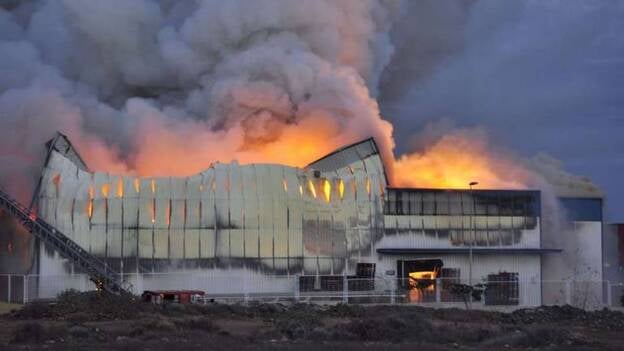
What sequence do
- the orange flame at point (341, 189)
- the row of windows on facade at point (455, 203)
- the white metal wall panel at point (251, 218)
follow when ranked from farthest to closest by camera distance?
1. the row of windows on facade at point (455, 203)
2. the orange flame at point (341, 189)
3. the white metal wall panel at point (251, 218)

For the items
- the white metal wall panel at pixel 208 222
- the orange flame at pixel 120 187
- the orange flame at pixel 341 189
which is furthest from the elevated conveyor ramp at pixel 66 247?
the orange flame at pixel 341 189

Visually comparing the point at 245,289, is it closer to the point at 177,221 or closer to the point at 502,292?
the point at 177,221

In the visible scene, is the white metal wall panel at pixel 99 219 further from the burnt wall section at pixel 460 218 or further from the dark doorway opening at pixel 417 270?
the dark doorway opening at pixel 417 270

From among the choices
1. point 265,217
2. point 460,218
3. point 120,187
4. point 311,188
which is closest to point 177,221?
point 120,187

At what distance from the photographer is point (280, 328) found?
38.5 metres

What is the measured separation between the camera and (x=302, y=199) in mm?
68188

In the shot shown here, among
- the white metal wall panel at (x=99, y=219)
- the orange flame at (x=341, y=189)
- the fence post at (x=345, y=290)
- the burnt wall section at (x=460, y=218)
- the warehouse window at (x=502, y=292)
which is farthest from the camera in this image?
the burnt wall section at (x=460, y=218)

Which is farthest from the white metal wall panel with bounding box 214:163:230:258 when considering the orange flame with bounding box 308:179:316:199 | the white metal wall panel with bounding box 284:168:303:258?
the orange flame with bounding box 308:179:316:199

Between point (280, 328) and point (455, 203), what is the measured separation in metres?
33.7

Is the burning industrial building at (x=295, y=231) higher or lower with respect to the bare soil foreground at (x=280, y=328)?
higher

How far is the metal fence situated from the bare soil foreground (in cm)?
870

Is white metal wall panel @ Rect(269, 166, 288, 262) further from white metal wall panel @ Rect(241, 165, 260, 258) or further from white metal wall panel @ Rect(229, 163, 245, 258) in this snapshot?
white metal wall panel @ Rect(229, 163, 245, 258)

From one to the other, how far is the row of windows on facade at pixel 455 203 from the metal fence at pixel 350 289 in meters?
5.27

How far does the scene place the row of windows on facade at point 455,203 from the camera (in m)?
70.0
